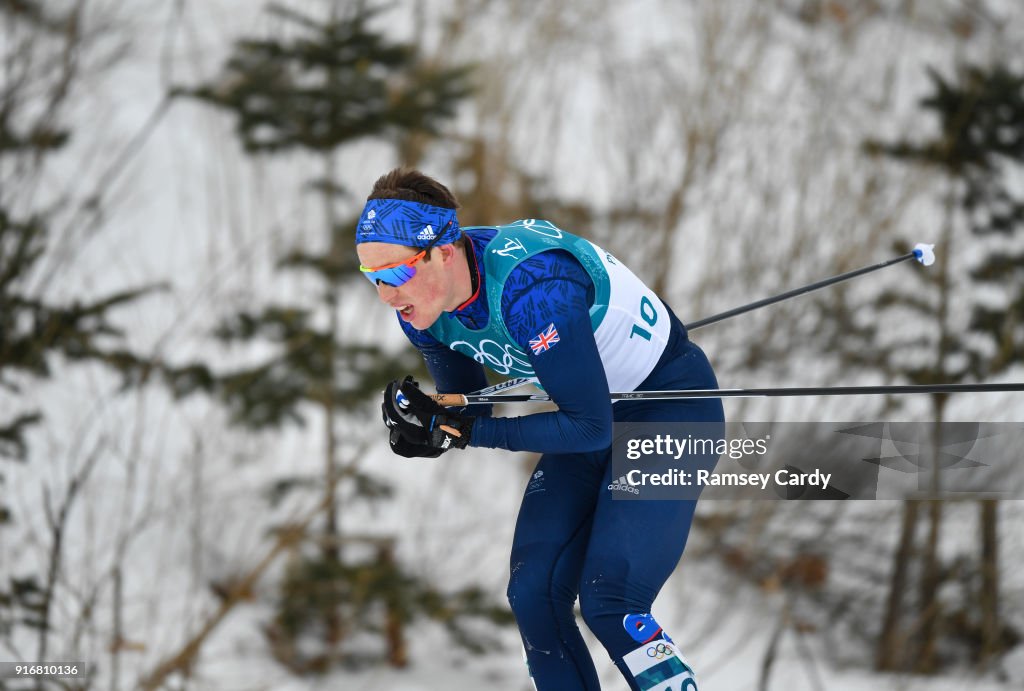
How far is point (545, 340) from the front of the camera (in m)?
2.13

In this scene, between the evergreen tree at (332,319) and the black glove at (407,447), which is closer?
the black glove at (407,447)

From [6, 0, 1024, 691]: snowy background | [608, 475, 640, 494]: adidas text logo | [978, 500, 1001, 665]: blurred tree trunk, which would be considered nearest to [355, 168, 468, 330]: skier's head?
[608, 475, 640, 494]: adidas text logo

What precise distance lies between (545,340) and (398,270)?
36cm

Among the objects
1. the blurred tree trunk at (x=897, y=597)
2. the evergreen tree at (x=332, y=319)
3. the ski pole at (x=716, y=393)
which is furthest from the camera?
the blurred tree trunk at (x=897, y=597)

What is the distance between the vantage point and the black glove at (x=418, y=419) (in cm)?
225

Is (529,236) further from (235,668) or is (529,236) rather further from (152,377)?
(235,668)

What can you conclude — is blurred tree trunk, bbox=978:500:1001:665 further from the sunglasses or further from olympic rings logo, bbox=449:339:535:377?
the sunglasses

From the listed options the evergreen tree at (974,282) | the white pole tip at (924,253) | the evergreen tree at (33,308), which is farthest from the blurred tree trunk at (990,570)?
the white pole tip at (924,253)

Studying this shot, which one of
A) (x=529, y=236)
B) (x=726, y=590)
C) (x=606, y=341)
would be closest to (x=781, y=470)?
(x=606, y=341)

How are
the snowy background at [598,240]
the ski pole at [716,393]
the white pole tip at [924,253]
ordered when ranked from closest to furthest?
1. the ski pole at [716,393]
2. the white pole tip at [924,253]
3. the snowy background at [598,240]

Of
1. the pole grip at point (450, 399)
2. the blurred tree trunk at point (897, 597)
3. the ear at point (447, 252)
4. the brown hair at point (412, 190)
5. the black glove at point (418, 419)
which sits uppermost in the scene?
the brown hair at point (412, 190)

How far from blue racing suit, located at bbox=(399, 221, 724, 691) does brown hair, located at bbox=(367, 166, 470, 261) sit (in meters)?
0.14

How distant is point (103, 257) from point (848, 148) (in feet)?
30.0

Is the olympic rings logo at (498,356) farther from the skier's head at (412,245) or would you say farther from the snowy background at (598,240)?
the snowy background at (598,240)
